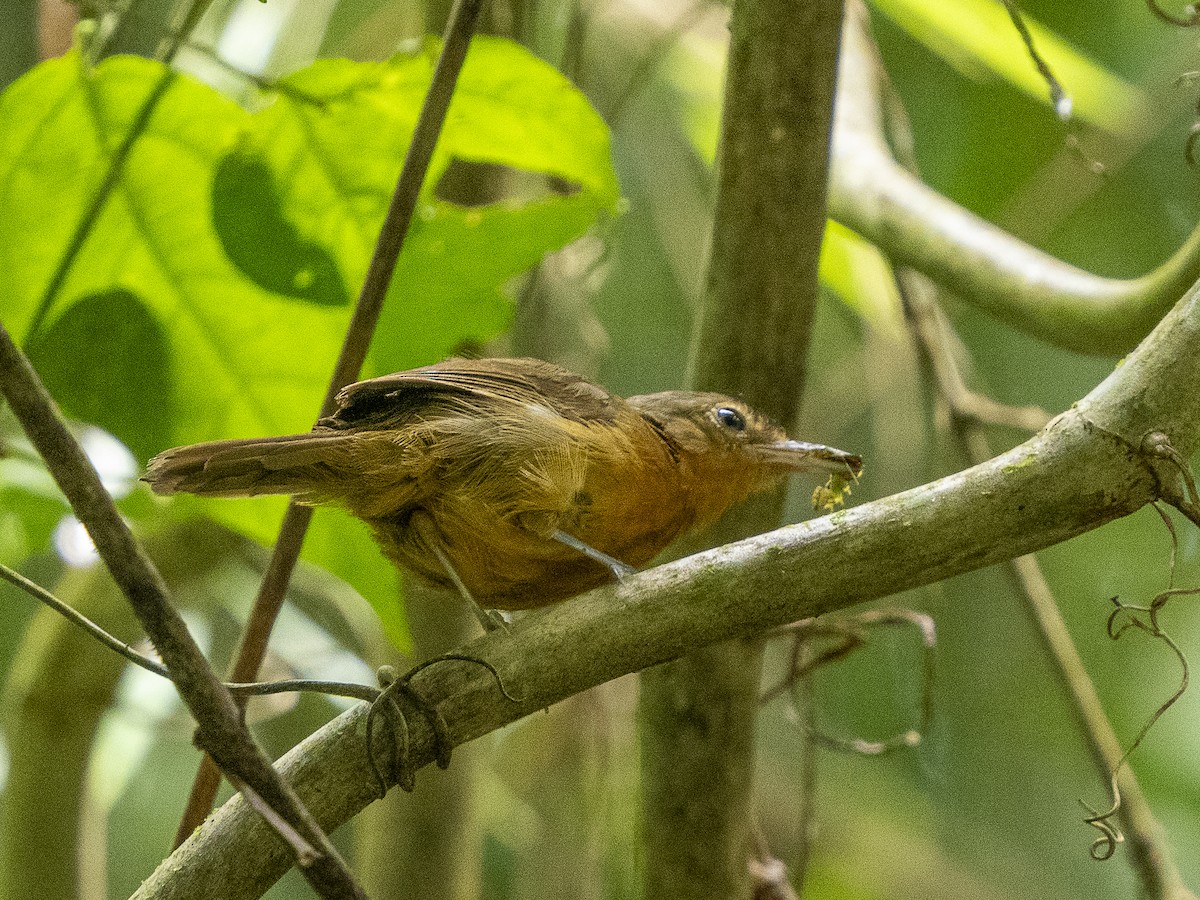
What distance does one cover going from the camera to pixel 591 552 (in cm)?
212

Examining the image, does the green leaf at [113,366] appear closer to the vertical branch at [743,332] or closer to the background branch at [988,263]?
the vertical branch at [743,332]

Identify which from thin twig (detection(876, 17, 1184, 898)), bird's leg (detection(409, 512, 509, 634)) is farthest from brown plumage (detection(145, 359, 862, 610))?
thin twig (detection(876, 17, 1184, 898))

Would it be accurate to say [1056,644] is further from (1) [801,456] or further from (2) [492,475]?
(2) [492,475]

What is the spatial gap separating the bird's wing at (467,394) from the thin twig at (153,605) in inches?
35.4

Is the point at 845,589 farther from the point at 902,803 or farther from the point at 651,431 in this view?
the point at 902,803

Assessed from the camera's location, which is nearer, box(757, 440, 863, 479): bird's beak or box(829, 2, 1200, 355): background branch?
box(829, 2, 1200, 355): background branch

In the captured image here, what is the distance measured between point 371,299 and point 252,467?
347 millimetres

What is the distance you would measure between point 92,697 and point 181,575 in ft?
1.53

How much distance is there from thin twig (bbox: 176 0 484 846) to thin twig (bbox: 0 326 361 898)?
34.4 inches

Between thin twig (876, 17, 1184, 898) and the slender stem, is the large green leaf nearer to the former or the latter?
the slender stem

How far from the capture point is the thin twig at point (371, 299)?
199 cm

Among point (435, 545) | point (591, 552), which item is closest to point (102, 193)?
point (435, 545)

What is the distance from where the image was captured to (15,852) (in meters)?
2.70

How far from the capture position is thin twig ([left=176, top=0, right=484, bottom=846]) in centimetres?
199
